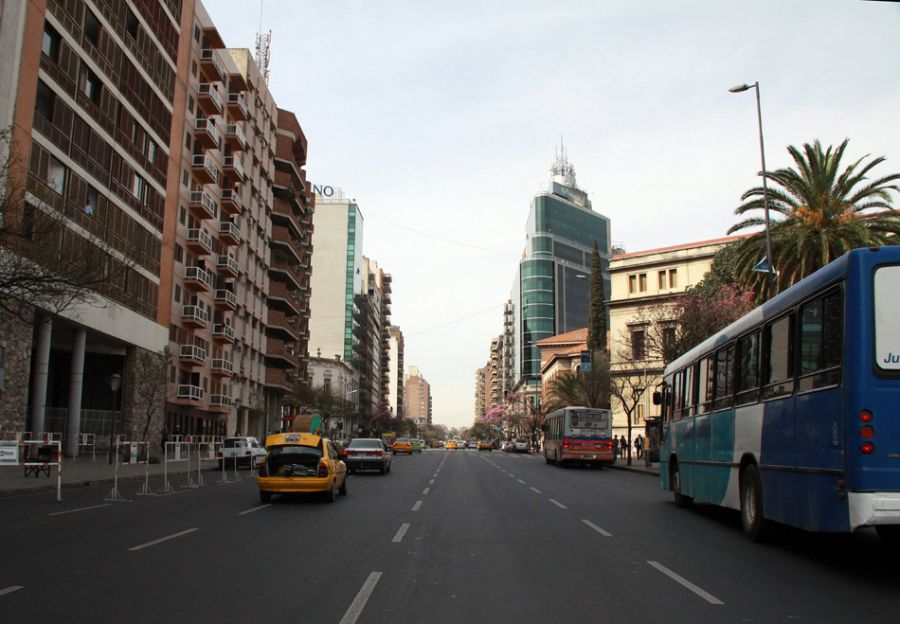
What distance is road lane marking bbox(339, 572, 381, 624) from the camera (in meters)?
6.80

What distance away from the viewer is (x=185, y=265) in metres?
53.8

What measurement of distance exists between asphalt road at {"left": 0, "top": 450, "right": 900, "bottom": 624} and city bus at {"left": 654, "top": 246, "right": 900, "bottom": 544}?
0.81 metres

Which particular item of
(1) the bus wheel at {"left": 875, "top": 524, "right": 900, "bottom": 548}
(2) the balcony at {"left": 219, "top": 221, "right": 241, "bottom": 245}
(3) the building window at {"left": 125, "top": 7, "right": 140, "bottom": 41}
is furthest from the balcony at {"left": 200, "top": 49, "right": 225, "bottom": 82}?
(1) the bus wheel at {"left": 875, "top": 524, "right": 900, "bottom": 548}

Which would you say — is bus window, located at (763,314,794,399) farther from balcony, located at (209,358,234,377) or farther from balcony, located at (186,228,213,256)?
balcony, located at (209,358,234,377)

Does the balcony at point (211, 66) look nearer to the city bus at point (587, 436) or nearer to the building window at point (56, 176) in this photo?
the building window at point (56, 176)

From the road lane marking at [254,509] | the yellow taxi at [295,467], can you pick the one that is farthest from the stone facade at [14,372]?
the road lane marking at [254,509]

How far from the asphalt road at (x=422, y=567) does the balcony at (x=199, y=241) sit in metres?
38.7

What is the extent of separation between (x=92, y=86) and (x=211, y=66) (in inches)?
773

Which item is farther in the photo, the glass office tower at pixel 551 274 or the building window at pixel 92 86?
the glass office tower at pixel 551 274

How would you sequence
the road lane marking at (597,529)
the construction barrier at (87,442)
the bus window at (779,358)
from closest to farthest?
the bus window at (779,358) < the road lane marking at (597,529) < the construction barrier at (87,442)

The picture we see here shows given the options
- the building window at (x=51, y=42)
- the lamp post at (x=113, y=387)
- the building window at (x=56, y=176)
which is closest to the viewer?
the building window at (x=51, y=42)

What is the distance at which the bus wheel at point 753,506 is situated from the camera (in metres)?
11.9

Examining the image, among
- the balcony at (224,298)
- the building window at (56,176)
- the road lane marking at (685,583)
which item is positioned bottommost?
the road lane marking at (685,583)

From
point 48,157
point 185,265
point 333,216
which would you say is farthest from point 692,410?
point 333,216
